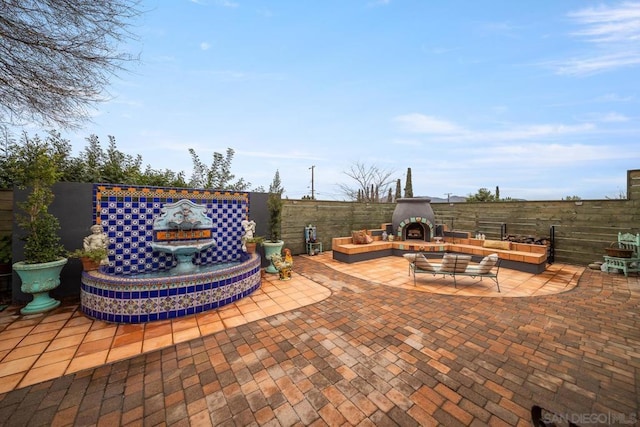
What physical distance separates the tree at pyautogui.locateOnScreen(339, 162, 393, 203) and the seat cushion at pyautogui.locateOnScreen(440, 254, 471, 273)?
19.4 meters

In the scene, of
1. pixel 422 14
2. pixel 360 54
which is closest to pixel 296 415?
pixel 422 14

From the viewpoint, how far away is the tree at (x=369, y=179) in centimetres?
2470

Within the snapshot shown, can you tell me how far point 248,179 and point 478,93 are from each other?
10.4m

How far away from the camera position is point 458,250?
8570 millimetres

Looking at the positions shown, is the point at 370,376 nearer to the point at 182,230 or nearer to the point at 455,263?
the point at 455,263

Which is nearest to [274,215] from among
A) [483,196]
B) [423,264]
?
[423,264]

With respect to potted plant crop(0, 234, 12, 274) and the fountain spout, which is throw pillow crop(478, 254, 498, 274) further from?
potted plant crop(0, 234, 12, 274)

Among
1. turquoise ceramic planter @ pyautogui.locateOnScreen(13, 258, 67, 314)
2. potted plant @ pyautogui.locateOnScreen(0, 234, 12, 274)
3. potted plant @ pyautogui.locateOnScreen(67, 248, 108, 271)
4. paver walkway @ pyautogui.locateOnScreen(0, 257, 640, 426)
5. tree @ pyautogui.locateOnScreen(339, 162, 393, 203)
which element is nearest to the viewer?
paver walkway @ pyautogui.locateOnScreen(0, 257, 640, 426)

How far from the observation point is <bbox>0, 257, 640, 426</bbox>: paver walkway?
200 centimetres

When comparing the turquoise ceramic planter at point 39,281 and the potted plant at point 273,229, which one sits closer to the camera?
the turquoise ceramic planter at point 39,281

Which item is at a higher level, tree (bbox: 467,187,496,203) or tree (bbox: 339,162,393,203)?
tree (bbox: 339,162,393,203)

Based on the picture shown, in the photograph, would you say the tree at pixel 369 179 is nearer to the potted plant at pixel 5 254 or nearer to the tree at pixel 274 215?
the tree at pixel 274 215

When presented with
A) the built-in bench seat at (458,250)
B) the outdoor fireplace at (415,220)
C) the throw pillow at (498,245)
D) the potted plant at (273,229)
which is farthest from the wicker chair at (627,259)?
the potted plant at (273,229)

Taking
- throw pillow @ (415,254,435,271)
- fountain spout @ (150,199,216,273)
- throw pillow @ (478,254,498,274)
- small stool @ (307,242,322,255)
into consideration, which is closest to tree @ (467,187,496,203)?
small stool @ (307,242,322,255)
